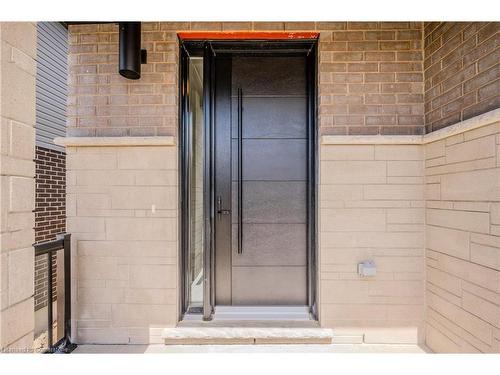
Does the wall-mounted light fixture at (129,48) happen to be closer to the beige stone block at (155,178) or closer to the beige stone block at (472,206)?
the beige stone block at (155,178)

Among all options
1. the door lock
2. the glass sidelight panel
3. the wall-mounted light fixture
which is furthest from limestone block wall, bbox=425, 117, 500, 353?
the wall-mounted light fixture

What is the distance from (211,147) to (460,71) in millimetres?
1884

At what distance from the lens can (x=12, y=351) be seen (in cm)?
84

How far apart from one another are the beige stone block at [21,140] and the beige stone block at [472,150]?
223 centimetres

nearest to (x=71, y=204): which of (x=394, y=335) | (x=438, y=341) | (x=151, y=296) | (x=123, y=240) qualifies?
(x=123, y=240)

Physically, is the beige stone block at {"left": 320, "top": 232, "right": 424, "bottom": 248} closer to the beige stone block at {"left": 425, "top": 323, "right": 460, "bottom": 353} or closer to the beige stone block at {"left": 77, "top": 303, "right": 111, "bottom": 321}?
the beige stone block at {"left": 425, "top": 323, "right": 460, "bottom": 353}

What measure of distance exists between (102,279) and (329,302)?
1802mm

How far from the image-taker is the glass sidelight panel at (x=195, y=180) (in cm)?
259

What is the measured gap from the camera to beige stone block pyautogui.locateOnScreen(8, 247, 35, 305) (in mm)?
877

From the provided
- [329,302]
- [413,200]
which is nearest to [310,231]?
[329,302]

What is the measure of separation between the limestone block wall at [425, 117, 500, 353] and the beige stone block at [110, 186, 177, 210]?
78.5 inches

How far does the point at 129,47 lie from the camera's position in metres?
2.17

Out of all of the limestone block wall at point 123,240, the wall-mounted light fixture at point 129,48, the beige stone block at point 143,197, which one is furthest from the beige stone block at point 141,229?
the wall-mounted light fixture at point 129,48

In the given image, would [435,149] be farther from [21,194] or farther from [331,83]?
[21,194]
